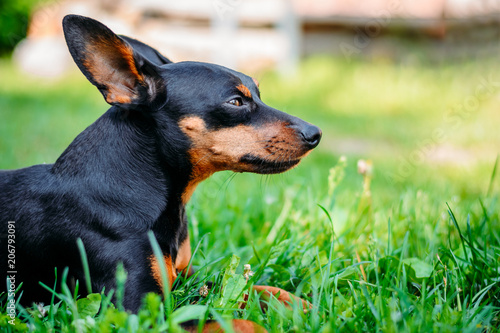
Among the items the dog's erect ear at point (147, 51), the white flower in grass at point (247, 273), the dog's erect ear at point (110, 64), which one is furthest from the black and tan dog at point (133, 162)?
the dog's erect ear at point (147, 51)

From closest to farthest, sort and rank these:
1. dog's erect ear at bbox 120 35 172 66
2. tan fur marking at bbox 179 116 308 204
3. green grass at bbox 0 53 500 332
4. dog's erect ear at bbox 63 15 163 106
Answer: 1. green grass at bbox 0 53 500 332
2. dog's erect ear at bbox 63 15 163 106
3. tan fur marking at bbox 179 116 308 204
4. dog's erect ear at bbox 120 35 172 66

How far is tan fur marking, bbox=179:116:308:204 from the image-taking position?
99.4 inches

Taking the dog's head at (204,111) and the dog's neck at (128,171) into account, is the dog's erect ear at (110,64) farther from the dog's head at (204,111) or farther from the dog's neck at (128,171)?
the dog's neck at (128,171)

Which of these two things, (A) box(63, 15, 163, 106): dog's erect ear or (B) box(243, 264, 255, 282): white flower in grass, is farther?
(B) box(243, 264, 255, 282): white flower in grass

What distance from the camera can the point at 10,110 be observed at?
7449 mm

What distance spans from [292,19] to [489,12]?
13.2 ft

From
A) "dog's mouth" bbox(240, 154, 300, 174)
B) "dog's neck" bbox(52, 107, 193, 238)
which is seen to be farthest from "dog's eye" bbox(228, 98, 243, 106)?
"dog's neck" bbox(52, 107, 193, 238)

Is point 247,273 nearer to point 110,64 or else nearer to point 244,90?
point 244,90

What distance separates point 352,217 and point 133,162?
65.1 inches

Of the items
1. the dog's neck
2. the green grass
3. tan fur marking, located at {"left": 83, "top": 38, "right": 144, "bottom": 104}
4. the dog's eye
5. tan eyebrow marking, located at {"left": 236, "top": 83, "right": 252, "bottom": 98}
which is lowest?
the green grass

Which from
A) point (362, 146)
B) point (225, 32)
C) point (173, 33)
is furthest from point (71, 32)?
point (173, 33)

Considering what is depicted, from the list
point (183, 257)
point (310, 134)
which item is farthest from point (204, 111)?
point (183, 257)

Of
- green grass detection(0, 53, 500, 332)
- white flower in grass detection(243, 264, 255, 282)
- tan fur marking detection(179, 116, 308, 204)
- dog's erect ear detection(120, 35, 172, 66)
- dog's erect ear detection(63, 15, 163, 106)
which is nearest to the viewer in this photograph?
green grass detection(0, 53, 500, 332)

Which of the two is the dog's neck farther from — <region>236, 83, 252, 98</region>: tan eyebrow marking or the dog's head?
<region>236, 83, 252, 98</region>: tan eyebrow marking
